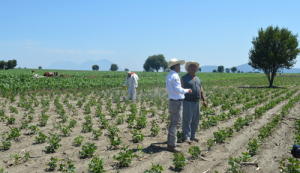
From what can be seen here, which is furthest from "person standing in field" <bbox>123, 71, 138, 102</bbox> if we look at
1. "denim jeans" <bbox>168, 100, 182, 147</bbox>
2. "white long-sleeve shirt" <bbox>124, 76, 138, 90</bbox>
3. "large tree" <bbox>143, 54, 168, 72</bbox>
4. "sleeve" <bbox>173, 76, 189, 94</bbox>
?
"large tree" <bbox>143, 54, 168, 72</bbox>

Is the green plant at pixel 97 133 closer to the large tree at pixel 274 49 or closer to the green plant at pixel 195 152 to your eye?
the green plant at pixel 195 152

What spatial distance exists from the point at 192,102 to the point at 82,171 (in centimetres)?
305

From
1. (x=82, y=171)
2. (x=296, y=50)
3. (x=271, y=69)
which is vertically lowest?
(x=82, y=171)

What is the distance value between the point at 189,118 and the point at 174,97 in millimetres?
996

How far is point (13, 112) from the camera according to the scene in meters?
10.1

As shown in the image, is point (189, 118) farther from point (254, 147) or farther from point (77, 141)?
point (77, 141)

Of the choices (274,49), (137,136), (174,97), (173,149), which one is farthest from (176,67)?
(274,49)

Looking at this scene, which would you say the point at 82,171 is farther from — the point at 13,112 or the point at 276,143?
the point at 13,112

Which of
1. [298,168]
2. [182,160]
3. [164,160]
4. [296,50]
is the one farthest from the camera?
[296,50]

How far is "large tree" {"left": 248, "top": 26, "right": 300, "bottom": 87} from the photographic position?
26156 mm

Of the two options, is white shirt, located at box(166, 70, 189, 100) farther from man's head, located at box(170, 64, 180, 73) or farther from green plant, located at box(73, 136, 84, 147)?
green plant, located at box(73, 136, 84, 147)

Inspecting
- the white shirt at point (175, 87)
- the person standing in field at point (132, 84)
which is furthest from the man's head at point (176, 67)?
the person standing in field at point (132, 84)

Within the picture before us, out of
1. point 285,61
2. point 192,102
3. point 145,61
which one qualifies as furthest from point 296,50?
point 145,61

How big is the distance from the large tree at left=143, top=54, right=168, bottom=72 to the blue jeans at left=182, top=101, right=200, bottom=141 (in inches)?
4177
